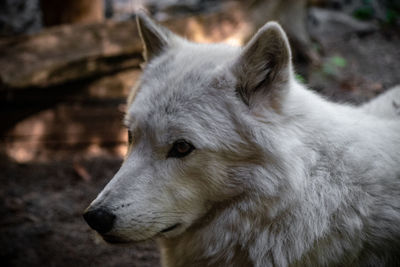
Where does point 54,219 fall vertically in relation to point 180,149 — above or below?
below

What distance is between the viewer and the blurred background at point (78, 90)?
4672 mm

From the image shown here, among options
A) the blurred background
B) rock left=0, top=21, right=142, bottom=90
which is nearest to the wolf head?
the blurred background

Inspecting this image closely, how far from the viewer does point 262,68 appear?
2.39 meters

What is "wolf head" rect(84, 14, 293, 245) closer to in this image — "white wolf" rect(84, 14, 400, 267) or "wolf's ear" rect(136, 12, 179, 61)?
"white wolf" rect(84, 14, 400, 267)

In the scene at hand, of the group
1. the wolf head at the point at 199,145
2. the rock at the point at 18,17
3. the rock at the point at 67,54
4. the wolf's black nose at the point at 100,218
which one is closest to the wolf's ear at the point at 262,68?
the wolf head at the point at 199,145

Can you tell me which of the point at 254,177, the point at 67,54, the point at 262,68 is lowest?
the point at 67,54

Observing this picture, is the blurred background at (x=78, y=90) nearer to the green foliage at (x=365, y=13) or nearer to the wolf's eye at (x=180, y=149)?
the green foliage at (x=365, y=13)

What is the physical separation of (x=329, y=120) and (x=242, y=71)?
0.79 meters

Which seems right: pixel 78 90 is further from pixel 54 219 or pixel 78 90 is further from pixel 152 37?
pixel 152 37

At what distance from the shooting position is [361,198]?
2.40m

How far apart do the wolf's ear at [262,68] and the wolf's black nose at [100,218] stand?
1178mm

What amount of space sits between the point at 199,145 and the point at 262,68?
2.22ft

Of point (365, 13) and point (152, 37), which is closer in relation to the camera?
point (152, 37)

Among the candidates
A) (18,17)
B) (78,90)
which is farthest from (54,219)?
(18,17)
